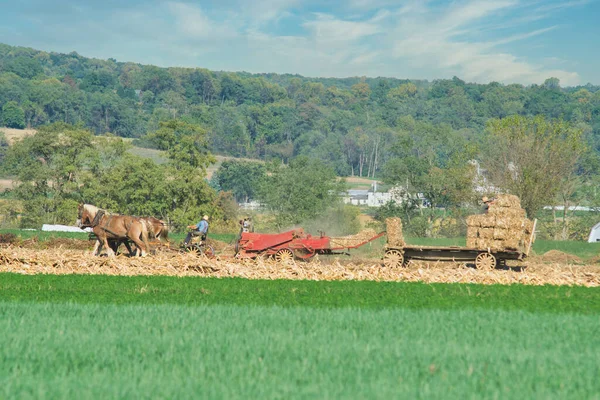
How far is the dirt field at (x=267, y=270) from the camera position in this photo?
20.7 meters

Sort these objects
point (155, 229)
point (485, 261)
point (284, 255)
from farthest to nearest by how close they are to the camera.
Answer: point (155, 229)
point (284, 255)
point (485, 261)

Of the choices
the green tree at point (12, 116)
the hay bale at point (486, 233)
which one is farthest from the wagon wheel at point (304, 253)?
the green tree at point (12, 116)

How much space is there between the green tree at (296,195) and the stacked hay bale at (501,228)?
51.8m

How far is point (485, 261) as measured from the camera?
77.9 feet

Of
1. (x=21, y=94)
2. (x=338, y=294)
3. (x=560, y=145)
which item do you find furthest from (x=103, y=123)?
(x=338, y=294)

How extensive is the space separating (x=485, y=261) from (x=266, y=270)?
6.37m

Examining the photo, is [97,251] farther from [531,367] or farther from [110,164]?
[110,164]

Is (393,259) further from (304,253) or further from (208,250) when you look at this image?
(208,250)

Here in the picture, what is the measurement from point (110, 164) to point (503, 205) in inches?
2199

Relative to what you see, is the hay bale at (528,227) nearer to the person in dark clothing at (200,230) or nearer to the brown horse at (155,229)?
the person in dark clothing at (200,230)

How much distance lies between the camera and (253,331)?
12023 mm

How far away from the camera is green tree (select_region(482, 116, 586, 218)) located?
53438mm

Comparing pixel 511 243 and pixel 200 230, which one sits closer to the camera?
pixel 511 243

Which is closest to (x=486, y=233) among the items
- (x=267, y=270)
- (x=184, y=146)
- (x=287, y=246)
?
(x=287, y=246)
